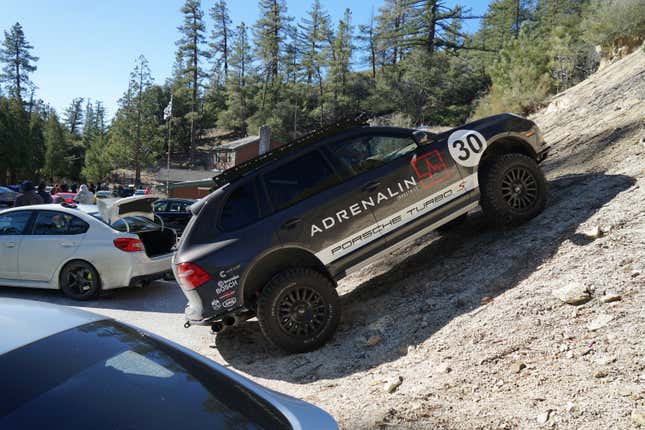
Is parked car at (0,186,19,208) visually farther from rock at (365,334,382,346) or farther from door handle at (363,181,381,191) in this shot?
rock at (365,334,382,346)

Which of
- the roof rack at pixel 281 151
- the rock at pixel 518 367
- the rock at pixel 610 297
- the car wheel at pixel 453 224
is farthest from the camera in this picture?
the car wheel at pixel 453 224

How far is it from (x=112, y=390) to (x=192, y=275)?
299 centimetres

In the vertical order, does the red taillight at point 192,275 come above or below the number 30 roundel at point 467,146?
below

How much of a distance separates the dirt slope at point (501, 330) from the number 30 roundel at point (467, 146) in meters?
1.07

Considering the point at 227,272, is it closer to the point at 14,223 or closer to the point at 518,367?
the point at 518,367

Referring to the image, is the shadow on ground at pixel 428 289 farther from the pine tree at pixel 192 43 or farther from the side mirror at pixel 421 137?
the pine tree at pixel 192 43

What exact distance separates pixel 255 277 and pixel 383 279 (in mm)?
2164

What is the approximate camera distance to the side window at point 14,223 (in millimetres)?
7957

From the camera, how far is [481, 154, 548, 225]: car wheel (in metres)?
5.71

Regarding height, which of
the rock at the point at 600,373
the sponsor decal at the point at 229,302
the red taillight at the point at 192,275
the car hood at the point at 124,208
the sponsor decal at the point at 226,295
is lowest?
the rock at the point at 600,373

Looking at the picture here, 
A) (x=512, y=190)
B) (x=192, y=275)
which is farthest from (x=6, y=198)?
(x=512, y=190)

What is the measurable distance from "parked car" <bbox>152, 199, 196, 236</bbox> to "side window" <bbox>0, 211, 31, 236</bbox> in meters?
7.31

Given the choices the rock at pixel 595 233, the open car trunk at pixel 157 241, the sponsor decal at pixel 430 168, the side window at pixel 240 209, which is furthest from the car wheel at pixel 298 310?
the open car trunk at pixel 157 241

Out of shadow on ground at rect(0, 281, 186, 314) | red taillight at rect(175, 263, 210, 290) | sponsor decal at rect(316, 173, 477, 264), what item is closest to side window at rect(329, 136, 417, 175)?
sponsor decal at rect(316, 173, 477, 264)
